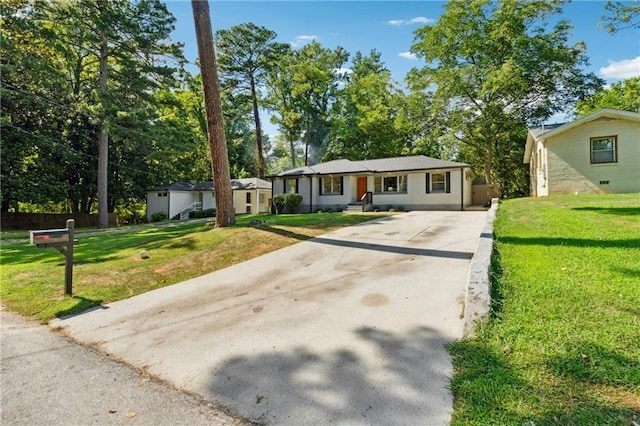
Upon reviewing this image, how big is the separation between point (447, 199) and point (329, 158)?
1775 cm

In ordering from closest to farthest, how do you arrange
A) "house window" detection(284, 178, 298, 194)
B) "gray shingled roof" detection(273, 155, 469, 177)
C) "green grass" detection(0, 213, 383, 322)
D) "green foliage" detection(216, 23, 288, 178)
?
"green grass" detection(0, 213, 383, 322) → "gray shingled roof" detection(273, 155, 469, 177) → "house window" detection(284, 178, 298, 194) → "green foliage" detection(216, 23, 288, 178)

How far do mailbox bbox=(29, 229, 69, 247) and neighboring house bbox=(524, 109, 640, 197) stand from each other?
19.2 metres

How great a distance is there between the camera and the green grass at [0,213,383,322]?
506 cm

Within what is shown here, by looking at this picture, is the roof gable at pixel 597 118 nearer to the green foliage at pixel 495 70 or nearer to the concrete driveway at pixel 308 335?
the green foliage at pixel 495 70

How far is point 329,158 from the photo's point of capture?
3441cm

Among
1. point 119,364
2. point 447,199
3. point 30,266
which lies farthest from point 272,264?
point 447,199

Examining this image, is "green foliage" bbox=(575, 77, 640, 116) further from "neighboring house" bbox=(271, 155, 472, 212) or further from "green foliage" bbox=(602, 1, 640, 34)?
"green foliage" bbox=(602, 1, 640, 34)

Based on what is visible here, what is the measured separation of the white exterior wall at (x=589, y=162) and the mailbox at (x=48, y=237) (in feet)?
62.9

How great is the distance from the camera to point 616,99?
2672cm

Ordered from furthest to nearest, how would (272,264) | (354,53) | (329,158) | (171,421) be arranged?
(354,53), (329,158), (272,264), (171,421)

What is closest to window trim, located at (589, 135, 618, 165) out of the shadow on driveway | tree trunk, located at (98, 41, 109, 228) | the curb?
the curb

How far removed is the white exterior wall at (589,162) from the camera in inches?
565

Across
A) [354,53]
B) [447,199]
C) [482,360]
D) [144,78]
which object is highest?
[354,53]

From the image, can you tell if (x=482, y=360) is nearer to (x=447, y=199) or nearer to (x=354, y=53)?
(x=447, y=199)
